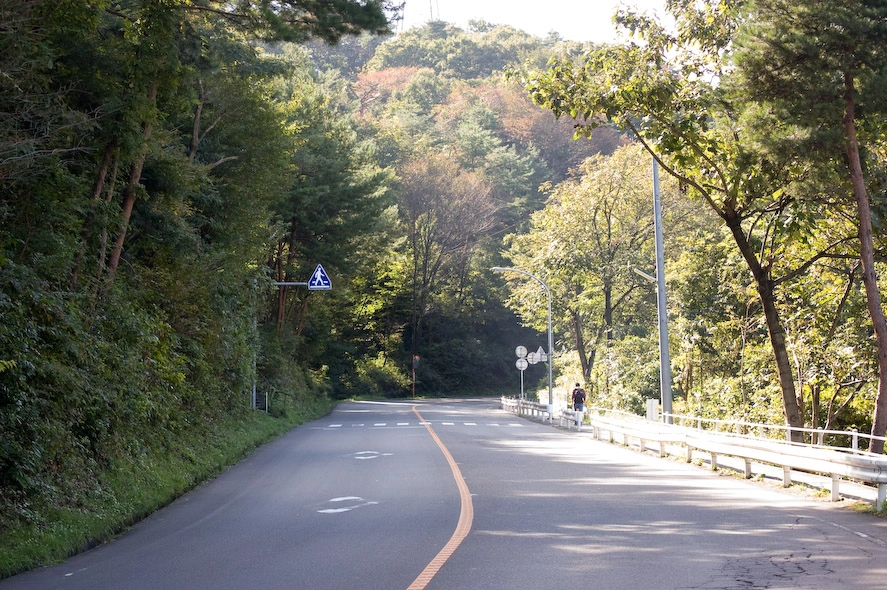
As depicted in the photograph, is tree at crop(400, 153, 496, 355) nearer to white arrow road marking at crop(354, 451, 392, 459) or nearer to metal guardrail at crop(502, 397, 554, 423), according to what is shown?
metal guardrail at crop(502, 397, 554, 423)

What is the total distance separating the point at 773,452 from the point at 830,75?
6.37m

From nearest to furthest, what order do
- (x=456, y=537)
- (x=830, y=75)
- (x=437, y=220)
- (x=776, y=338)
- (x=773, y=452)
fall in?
(x=456, y=537), (x=773, y=452), (x=830, y=75), (x=776, y=338), (x=437, y=220)

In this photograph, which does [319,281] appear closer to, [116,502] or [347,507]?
[347,507]

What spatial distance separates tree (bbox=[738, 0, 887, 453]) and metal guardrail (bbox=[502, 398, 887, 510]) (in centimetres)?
211

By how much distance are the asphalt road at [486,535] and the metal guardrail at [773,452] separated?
0.51 meters

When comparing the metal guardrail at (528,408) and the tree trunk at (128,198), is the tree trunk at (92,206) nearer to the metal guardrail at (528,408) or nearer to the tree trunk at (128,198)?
the tree trunk at (128,198)

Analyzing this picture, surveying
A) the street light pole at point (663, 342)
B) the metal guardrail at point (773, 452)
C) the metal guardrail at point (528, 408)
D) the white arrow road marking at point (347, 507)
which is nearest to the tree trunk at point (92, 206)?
the white arrow road marking at point (347, 507)

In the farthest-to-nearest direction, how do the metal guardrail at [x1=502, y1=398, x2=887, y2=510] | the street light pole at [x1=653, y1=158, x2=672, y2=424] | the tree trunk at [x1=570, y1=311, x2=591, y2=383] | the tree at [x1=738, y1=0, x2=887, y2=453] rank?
the tree trunk at [x1=570, y1=311, x2=591, y2=383] < the street light pole at [x1=653, y1=158, x2=672, y2=424] < the tree at [x1=738, y1=0, x2=887, y2=453] < the metal guardrail at [x1=502, y1=398, x2=887, y2=510]

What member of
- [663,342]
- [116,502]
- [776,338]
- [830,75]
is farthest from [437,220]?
[116,502]

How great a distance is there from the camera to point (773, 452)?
15188 millimetres

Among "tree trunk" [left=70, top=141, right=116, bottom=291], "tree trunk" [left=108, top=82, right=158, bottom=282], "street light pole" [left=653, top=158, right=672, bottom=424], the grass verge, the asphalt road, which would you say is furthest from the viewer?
"street light pole" [left=653, top=158, right=672, bottom=424]

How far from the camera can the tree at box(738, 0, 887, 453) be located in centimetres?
1478

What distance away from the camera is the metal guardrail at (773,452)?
12.2 metres

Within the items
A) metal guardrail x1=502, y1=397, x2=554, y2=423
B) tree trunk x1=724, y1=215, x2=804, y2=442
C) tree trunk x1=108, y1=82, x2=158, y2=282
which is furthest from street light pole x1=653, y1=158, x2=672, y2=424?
metal guardrail x1=502, y1=397, x2=554, y2=423
